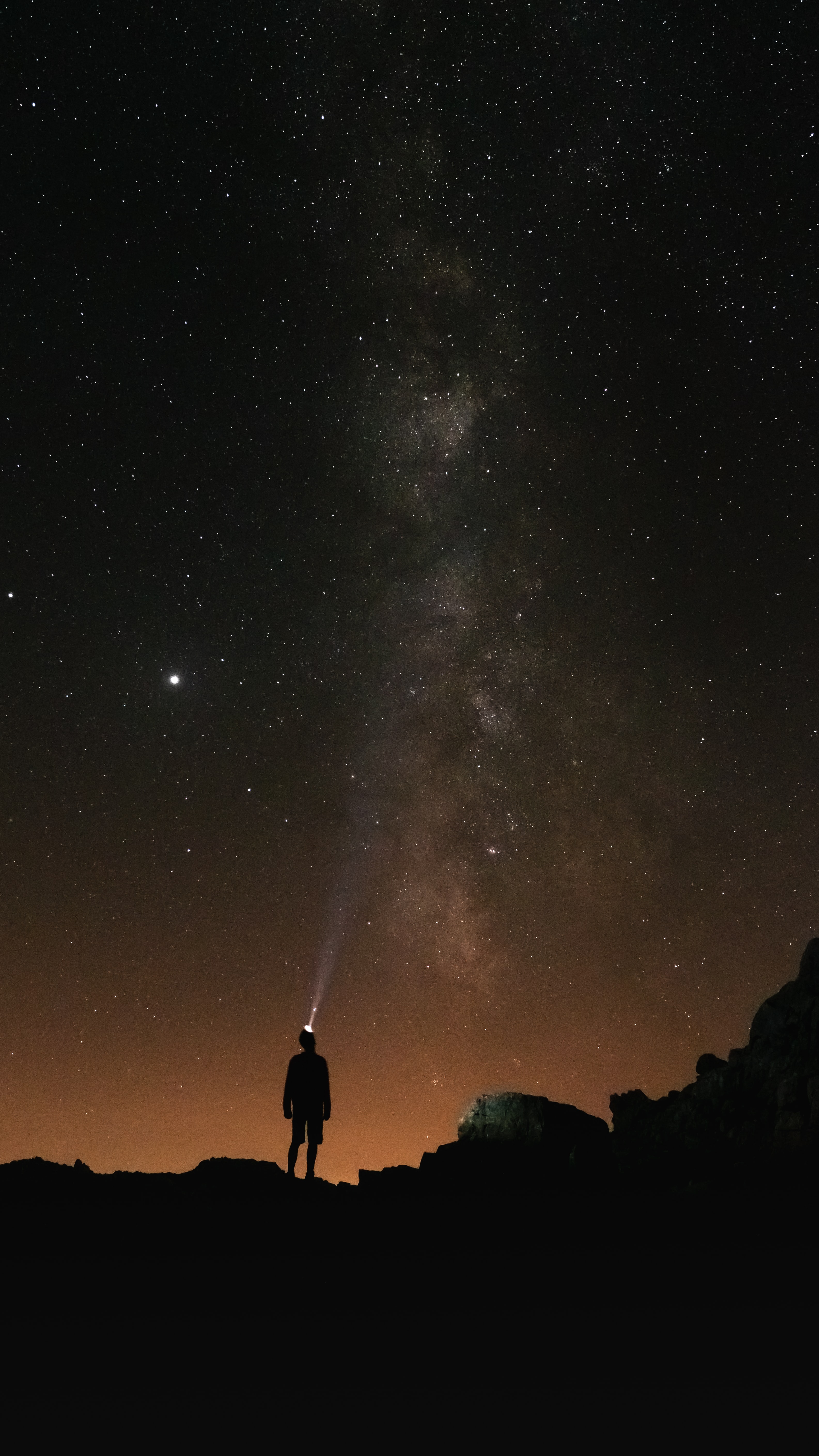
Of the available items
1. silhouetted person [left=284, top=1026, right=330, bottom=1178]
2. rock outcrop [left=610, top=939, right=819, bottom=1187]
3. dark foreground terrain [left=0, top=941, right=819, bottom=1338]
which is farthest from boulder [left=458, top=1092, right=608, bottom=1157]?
silhouetted person [left=284, top=1026, right=330, bottom=1178]

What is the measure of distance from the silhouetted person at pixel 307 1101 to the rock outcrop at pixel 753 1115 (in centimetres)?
416

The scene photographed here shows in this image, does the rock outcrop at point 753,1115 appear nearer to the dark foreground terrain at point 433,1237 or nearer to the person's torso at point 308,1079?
the dark foreground terrain at point 433,1237

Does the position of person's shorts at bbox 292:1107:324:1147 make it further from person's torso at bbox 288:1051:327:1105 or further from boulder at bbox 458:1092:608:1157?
boulder at bbox 458:1092:608:1157

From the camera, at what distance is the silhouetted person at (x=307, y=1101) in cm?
1234

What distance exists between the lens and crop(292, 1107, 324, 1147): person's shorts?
12.3 meters

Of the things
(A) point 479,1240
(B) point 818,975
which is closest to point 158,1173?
(A) point 479,1240

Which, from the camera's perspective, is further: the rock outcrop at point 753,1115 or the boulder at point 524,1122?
the boulder at point 524,1122

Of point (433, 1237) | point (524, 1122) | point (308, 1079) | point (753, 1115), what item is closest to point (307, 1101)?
point (308, 1079)

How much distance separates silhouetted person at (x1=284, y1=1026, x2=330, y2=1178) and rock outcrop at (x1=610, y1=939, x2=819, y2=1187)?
416cm

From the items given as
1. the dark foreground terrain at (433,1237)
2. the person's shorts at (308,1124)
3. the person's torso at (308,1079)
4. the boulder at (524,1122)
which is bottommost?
the dark foreground terrain at (433,1237)

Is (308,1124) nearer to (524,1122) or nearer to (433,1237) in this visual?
(433,1237)

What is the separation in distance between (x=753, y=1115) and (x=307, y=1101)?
8772 millimetres

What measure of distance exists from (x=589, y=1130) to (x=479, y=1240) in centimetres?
1358

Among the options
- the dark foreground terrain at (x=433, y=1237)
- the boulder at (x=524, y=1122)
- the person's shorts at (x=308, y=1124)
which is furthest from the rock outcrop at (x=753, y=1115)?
the person's shorts at (x=308, y=1124)
